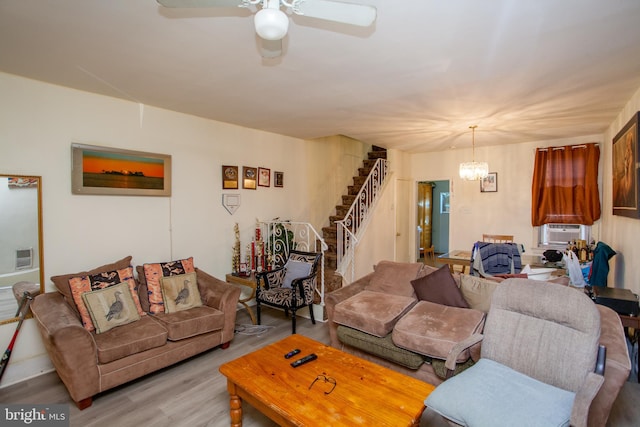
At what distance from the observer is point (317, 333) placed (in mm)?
3695

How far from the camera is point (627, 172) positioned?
3164mm

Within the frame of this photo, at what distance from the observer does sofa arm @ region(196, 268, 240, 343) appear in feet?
10.6

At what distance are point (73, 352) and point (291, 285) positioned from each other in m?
2.08

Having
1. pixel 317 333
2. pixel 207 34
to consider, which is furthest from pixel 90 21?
pixel 317 333

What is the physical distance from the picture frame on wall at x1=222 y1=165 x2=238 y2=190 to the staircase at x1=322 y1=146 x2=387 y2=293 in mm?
1781

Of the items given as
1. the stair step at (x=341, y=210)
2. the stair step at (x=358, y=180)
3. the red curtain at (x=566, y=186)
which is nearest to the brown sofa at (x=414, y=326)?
the stair step at (x=341, y=210)

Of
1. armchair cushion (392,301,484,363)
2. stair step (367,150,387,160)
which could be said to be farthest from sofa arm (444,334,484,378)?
stair step (367,150,387,160)

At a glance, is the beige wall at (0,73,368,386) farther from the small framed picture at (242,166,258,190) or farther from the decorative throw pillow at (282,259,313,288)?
the decorative throw pillow at (282,259,313,288)

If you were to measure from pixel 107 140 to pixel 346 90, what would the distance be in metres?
2.50

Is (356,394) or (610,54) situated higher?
(610,54)

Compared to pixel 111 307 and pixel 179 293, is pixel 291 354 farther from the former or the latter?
pixel 111 307

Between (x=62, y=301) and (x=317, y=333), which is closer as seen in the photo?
(x=62, y=301)

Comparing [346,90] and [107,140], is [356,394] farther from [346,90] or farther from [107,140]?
[107,140]

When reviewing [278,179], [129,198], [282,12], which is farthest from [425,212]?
[282,12]
